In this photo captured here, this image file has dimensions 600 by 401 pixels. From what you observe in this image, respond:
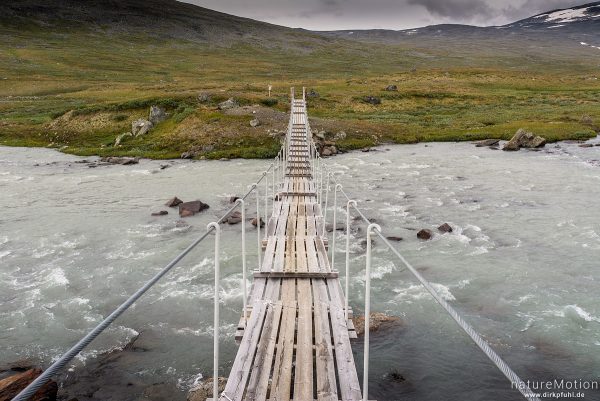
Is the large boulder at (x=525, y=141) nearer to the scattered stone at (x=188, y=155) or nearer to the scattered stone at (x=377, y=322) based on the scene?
the scattered stone at (x=188, y=155)

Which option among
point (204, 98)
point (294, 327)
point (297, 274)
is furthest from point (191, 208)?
point (204, 98)

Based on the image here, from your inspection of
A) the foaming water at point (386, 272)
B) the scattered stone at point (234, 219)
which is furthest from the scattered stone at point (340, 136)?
the scattered stone at point (234, 219)

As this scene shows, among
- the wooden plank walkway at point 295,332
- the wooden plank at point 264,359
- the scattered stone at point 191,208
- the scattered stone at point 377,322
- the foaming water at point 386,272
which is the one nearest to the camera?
the wooden plank at point 264,359

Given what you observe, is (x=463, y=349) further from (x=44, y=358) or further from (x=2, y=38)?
(x=2, y=38)

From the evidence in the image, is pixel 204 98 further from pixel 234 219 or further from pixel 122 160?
pixel 234 219

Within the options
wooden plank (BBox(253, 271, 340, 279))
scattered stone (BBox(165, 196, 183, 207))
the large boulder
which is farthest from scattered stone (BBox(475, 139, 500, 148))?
wooden plank (BBox(253, 271, 340, 279))

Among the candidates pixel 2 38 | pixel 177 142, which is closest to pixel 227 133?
pixel 177 142

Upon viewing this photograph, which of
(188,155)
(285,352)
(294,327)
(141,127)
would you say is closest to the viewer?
(285,352)
